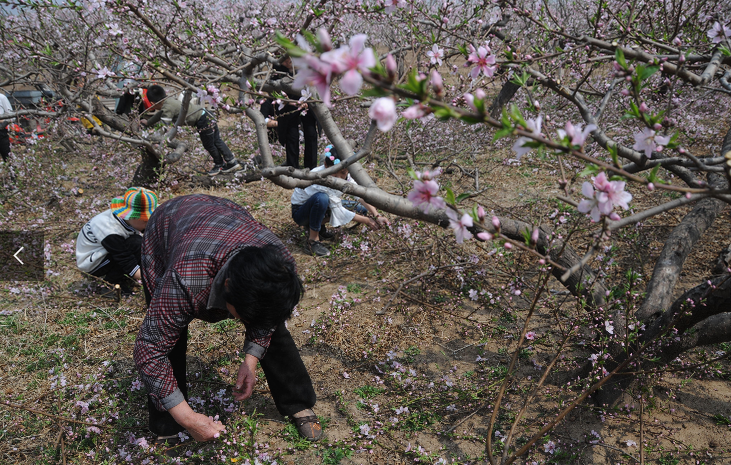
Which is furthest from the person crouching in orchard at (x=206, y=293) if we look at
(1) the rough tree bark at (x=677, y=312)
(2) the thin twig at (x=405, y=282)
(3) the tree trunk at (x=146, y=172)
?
(3) the tree trunk at (x=146, y=172)

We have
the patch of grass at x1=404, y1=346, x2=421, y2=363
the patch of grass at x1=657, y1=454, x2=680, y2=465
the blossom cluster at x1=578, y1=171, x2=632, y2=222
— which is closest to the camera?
the blossom cluster at x1=578, y1=171, x2=632, y2=222

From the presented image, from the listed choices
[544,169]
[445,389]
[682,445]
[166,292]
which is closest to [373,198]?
[166,292]

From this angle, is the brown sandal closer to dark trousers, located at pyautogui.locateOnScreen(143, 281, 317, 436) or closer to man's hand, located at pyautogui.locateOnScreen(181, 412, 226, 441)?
dark trousers, located at pyautogui.locateOnScreen(143, 281, 317, 436)

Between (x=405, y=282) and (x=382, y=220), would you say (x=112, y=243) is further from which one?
(x=405, y=282)

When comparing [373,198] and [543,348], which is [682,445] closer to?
[543,348]

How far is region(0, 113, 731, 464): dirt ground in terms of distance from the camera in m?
2.38

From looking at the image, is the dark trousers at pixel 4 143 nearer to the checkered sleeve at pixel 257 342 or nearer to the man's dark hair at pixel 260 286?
the checkered sleeve at pixel 257 342

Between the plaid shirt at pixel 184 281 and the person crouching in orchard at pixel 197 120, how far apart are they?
4441 millimetres

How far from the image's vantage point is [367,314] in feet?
11.6

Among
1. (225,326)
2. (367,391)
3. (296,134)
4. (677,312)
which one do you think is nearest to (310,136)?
(296,134)

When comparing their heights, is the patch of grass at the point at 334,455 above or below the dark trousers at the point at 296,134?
below

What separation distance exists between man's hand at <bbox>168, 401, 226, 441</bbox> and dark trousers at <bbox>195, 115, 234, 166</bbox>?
4.93m

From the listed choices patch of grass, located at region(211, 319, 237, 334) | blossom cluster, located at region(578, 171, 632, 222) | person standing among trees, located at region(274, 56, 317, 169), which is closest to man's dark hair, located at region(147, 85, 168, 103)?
person standing among trees, located at region(274, 56, 317, 169)

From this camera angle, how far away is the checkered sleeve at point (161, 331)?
1789mm
